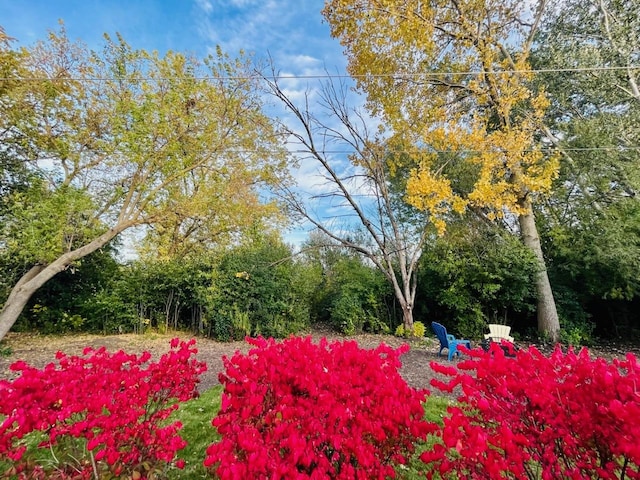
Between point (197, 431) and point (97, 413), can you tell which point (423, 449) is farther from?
point (97, 413)

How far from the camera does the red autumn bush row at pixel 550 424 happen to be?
1.19 meters

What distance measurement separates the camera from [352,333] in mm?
8602

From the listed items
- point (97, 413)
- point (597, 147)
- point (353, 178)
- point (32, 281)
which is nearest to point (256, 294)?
point (353, 178)

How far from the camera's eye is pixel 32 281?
673 centimetres

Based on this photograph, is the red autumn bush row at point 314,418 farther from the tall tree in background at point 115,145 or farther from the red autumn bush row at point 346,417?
the tall tree in background at point 115,145

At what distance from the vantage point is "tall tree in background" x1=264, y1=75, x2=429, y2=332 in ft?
26.7

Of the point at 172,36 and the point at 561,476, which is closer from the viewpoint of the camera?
the point at 561,476

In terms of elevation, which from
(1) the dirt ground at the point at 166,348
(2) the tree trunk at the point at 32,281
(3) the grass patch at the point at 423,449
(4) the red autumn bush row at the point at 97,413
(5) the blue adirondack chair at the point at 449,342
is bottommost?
(3) the grass patch at the point at 423,449

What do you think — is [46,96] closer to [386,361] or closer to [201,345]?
[201,345]

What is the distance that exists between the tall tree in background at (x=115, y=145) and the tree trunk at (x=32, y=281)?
0.08ft

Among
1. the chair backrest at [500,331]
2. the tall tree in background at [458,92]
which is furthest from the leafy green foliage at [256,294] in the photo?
the chair backrest at [500,331]

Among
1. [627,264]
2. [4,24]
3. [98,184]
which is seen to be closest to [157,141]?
[98,184]

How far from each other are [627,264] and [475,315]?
10.8 ft

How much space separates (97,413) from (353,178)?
25.1 feet
